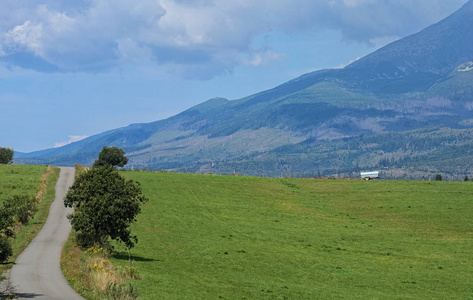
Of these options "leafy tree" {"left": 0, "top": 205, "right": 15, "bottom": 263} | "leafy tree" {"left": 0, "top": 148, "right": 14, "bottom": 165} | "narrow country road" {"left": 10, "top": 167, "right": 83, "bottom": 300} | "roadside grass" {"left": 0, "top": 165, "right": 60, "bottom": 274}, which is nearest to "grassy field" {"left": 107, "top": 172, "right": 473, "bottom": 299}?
"narrow country road" {"left": 10, "top": 167, "right": 83, "bottom": 300}

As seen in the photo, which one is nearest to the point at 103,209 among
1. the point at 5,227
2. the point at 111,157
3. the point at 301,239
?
the point at 5,227

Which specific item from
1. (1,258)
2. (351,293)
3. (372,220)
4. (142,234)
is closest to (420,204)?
(372,220)

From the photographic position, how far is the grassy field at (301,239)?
42.5m

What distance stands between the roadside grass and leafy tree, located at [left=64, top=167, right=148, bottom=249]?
5.31 metres

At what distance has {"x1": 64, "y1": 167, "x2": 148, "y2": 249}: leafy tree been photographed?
49.0m

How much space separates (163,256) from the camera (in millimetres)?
50812

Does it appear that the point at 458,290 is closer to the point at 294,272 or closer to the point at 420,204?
the point at 294,272

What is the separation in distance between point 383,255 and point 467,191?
40.4 metres

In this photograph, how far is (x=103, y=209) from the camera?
48750mm

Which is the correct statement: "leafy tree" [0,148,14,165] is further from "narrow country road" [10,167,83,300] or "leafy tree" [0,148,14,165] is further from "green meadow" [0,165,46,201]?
"narrow country road" [10,167,83,300]

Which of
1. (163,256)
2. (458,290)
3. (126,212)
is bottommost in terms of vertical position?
(458,290)

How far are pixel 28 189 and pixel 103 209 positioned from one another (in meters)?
45.7

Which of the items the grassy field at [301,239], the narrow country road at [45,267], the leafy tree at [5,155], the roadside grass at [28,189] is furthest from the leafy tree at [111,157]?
the narrow country road at [45,267]

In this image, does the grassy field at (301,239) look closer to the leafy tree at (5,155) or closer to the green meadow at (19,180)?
the green meadow at (19,180)
